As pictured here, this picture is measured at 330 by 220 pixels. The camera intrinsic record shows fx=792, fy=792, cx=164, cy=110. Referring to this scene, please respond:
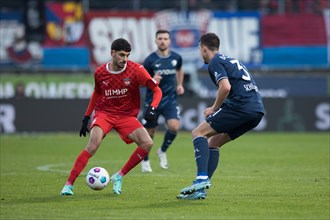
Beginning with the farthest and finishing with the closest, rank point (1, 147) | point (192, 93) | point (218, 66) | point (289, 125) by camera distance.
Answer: point (192, 93), point (289, 125), point (1, 147), point (218, 66)

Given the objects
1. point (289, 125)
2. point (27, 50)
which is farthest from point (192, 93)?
point (27, 50)

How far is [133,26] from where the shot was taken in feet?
106

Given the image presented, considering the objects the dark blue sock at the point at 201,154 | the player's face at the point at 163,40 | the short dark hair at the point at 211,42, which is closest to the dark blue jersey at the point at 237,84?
the short dark hair at the point at 211,42

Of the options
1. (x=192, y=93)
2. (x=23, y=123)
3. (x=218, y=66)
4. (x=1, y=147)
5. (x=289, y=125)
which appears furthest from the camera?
(x=192, y=93)

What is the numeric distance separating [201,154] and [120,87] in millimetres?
1793

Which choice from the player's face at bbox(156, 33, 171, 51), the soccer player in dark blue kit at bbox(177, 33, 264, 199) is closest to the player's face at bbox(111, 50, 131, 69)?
the soccer player in dark blue kit at bbox(177, 33, 264, 199)

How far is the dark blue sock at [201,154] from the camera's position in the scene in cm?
1066

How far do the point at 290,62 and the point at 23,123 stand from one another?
37.8ft

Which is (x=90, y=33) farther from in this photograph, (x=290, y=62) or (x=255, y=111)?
(x=255, y=111)

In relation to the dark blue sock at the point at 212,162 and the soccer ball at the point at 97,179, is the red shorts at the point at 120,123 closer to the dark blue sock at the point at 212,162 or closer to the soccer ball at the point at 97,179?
the soccer ball at the point at 97,179

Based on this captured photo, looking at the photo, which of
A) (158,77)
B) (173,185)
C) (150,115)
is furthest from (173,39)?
(150,115)

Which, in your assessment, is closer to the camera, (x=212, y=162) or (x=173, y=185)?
(x=212, y=162)

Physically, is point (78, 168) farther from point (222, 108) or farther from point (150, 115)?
point (222, 108)

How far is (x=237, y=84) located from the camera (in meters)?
10.9
